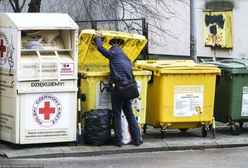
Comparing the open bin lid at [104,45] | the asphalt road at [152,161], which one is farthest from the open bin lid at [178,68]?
the asphalt road at [152,161]

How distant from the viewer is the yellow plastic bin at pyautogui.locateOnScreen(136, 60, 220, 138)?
10992mm

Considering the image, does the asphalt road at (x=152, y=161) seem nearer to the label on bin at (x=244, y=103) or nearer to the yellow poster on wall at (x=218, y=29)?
the label on bin at (x=244, y=103)

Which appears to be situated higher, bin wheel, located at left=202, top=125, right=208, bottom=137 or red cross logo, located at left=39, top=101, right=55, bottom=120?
red cross logo, located at left=39, top=101, right=55, bottom=120

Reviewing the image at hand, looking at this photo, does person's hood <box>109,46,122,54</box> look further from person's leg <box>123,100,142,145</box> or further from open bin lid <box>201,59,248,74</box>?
open bin lid <box>201,59,248,74</box>

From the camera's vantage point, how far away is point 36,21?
1004cm

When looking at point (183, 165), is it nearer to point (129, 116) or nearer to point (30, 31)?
point (129, 116)

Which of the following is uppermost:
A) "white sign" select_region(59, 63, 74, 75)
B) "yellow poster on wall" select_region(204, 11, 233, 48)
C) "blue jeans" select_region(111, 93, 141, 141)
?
"yellow poster on wall" select_region(204, 11, 233, 48)

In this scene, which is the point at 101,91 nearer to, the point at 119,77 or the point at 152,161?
the point at 119,77

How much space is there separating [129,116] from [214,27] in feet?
36.3

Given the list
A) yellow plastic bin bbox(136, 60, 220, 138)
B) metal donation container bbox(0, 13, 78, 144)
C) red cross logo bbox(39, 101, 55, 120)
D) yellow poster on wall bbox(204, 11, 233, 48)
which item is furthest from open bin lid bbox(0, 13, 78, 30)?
yellow poster on wall bbox(204, 11, 233, 48)

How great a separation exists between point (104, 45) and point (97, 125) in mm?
1525

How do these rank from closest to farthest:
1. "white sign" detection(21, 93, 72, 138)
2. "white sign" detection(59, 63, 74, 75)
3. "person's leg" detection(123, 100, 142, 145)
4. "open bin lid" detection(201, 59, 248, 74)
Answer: "white sign" detection(21, 93, 72, 138), "white sign" detection(59, 63, 74, 75), "person's leg" detection(123, 100, 142, 145), "open bin lid" detection(201, 59, 248, 74)

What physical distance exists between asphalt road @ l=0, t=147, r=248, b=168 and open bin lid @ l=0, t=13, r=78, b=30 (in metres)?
1.97

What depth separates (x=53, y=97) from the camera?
10086mm
